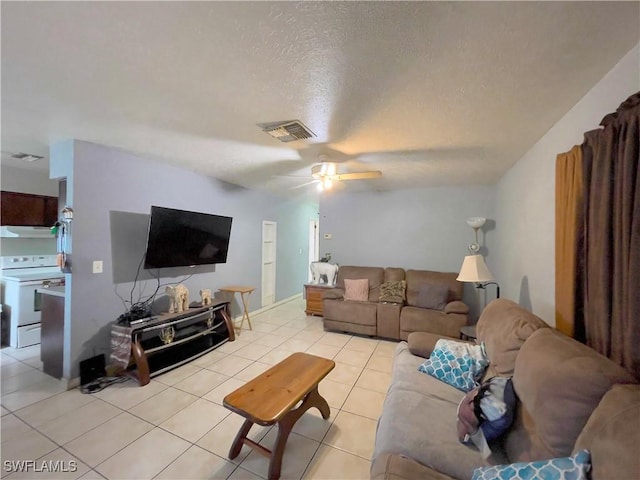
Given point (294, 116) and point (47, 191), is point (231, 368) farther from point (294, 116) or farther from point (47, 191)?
point (47, 191)

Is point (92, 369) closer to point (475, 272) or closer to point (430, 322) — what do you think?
point (430, 322)

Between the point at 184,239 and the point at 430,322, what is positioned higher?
the point at 184,239

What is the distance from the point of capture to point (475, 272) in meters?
2.74

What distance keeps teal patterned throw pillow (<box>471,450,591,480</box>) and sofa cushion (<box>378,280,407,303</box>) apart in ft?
10.1

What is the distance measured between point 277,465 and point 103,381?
2.13m

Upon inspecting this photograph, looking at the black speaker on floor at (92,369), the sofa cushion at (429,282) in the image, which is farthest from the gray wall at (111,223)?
the sofa cushion at (429,282)

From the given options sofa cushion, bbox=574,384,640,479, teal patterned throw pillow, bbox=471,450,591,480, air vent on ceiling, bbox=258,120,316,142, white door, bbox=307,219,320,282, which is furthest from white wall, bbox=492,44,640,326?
white door, bbox=307,219,320,282

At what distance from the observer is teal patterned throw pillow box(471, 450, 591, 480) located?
0.79m

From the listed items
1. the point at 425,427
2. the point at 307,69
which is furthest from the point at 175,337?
the point at 307,69

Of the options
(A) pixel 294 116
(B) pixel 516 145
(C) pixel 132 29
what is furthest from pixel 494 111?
(C) pixel 132 29

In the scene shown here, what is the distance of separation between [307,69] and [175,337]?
3.24 metres

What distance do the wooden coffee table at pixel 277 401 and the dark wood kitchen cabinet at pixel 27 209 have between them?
13.4 feet

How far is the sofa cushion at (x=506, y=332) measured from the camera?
1490mm

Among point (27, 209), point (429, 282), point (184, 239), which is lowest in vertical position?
point (429, 282)
